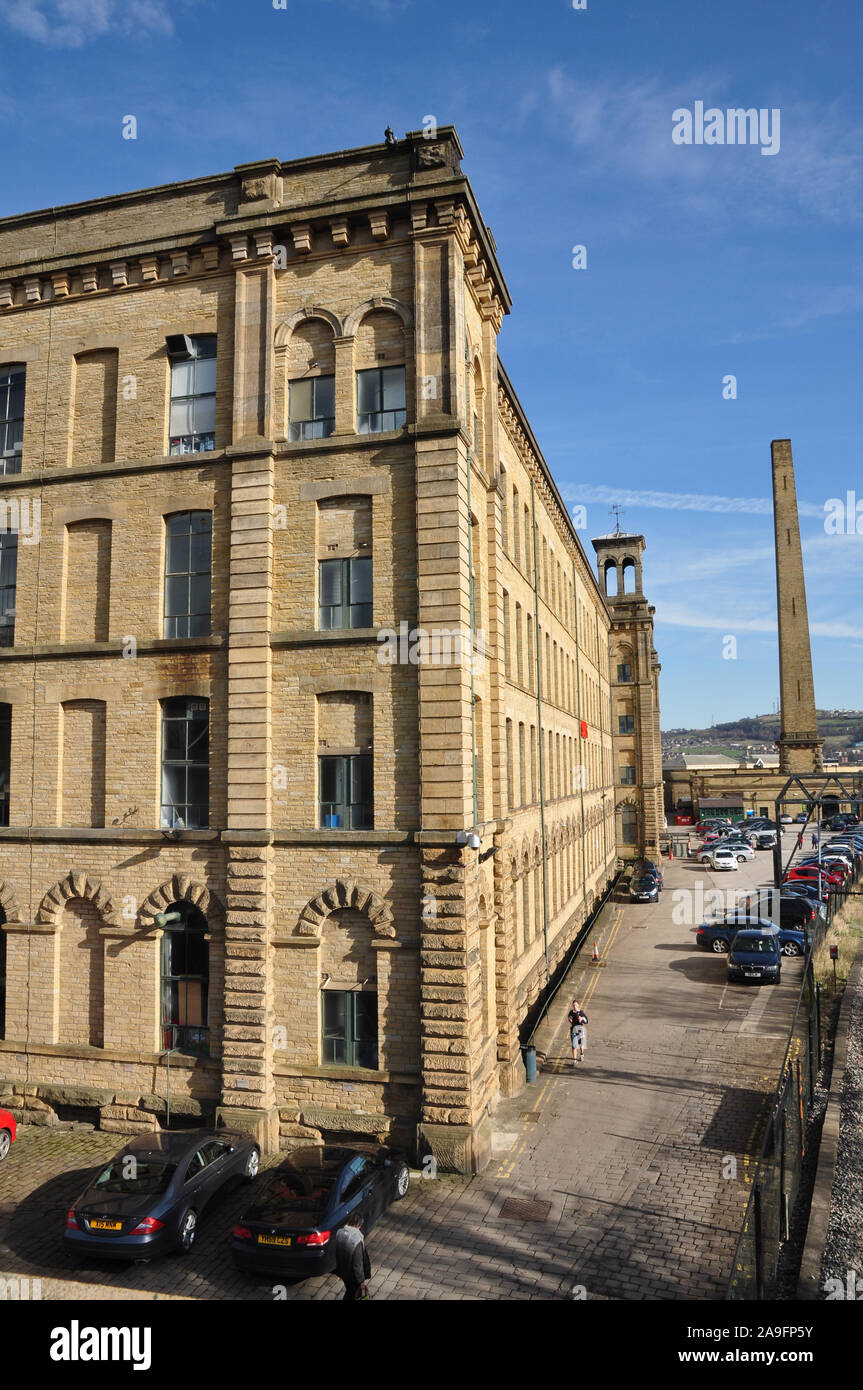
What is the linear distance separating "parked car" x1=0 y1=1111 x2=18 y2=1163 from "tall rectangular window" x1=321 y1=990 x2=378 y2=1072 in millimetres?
6477

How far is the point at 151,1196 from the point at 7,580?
14.3 m

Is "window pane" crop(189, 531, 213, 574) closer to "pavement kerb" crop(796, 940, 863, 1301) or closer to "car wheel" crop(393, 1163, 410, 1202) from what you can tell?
"car wheel" crop(393, 1163, 410, 1202)

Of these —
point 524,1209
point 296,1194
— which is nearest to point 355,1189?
point 296,1194

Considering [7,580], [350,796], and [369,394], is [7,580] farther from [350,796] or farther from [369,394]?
[350,796]

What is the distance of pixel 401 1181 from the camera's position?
1470 cm

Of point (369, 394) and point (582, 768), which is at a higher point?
point (369, 394)

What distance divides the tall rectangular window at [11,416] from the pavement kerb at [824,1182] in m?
22.2

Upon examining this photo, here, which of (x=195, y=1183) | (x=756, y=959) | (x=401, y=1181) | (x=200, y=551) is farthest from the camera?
(x=756, y=959)

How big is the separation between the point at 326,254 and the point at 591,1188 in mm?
19282

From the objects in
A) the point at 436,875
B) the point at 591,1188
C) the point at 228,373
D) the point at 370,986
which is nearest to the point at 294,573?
the point at 228,373

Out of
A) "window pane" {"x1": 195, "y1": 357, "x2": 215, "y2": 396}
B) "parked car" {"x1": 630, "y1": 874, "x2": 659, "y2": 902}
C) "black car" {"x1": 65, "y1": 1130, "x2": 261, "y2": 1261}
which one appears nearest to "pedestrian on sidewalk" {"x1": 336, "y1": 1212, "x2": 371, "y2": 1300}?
"black car" {"x1": 65, "y1": 1130, "x2": 261, "y2": 1261}

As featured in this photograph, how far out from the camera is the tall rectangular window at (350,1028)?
55.4 ft

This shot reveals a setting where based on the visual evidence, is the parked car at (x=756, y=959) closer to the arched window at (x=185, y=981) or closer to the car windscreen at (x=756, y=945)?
the car windscreen at (x=756, y=945)

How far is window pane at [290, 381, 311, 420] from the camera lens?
1870 cm
